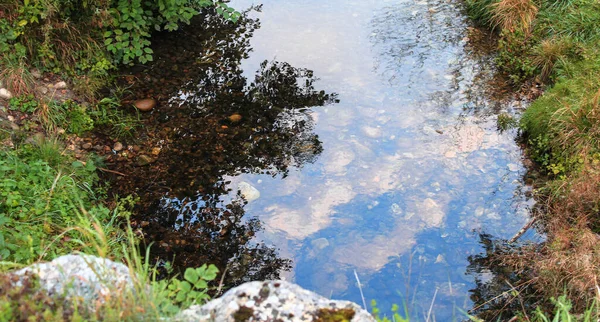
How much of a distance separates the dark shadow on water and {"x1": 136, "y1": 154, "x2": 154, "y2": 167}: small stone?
0.02 m

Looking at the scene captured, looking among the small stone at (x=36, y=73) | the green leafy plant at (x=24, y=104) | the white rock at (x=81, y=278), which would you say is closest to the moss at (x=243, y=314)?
the white rock at (x=81, y=278)

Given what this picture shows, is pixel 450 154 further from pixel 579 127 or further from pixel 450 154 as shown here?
pixel 579 127

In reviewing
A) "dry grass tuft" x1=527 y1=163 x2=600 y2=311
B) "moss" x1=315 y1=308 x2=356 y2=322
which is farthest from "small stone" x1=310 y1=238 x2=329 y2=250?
"moss" x1=315 y1=308 x2=356 y2=322

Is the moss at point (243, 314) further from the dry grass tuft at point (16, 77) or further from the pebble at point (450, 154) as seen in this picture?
the dry grass tuft at point (16, 77)

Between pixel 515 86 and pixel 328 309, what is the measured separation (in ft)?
16.4

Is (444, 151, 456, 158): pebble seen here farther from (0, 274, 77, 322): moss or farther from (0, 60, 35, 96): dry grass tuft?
(0, 60, 35, 96): dry grass tuft

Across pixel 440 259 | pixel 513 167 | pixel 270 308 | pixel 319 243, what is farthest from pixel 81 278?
pixel 513 167

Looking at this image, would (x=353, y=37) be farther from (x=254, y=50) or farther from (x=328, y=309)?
(x=328, y=309)

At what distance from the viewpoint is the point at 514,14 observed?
6.86m

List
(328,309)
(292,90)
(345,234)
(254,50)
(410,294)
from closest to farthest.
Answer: (328,309) → (410,294) → (345,234) → (292,90) → (254,50)

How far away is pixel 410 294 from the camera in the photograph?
4.04m

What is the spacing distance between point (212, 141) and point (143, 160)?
0.74 meters

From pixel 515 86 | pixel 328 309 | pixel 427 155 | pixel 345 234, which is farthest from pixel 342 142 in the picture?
pixel 328 309

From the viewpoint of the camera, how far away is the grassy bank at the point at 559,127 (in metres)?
3.88
